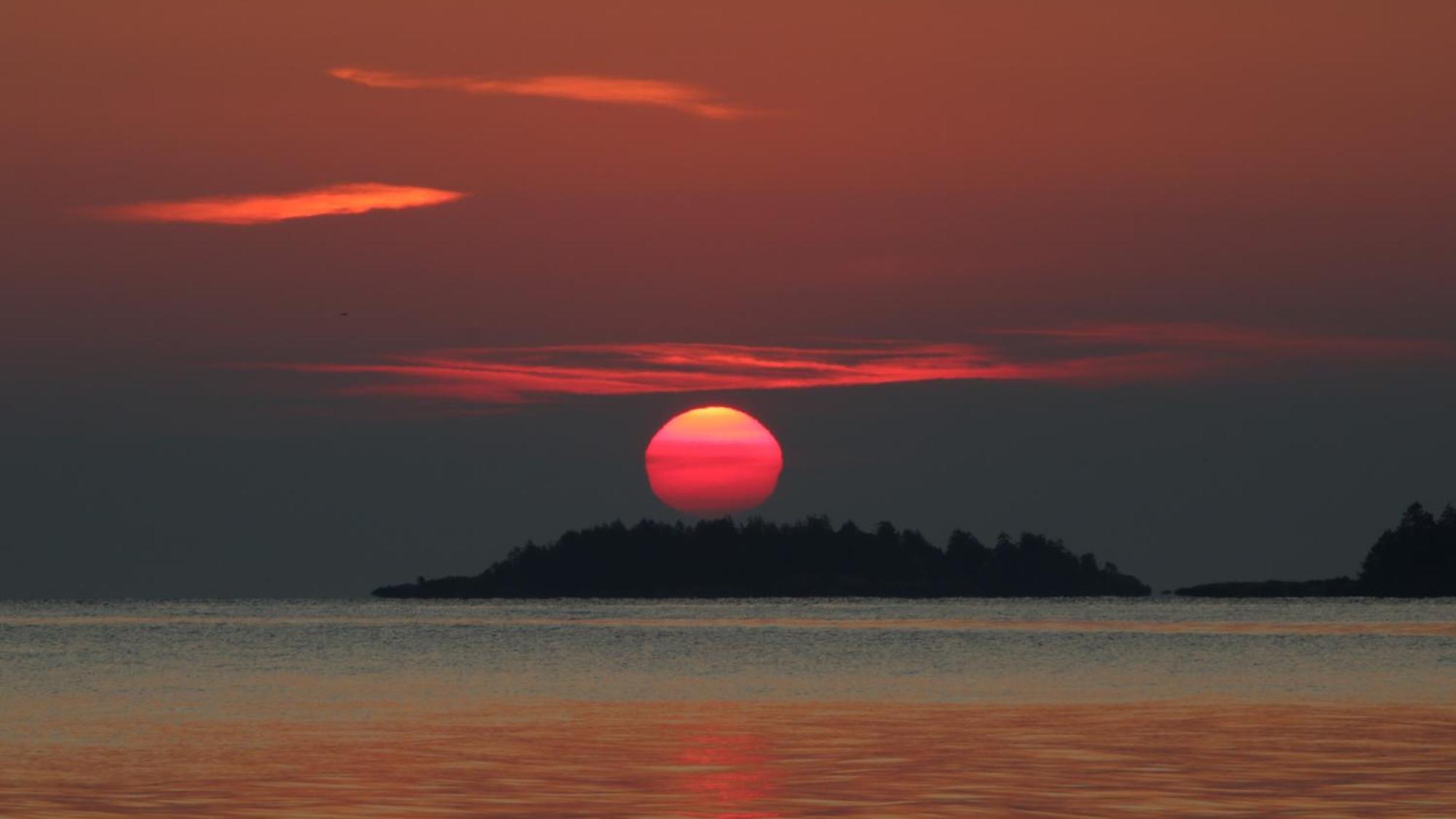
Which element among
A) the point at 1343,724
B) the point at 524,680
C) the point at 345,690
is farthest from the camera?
the point at 524,680

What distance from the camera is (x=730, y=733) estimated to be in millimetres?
43031

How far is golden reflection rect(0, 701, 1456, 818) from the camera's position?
2984cm

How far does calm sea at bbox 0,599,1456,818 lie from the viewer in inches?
1205

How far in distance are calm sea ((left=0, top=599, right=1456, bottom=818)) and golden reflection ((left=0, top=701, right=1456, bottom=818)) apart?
11 cm

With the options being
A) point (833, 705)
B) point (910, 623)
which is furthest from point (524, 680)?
point (910, 623)

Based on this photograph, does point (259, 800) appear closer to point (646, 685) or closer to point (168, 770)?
point (168, 770)

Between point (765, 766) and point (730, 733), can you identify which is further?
point (730, 733)

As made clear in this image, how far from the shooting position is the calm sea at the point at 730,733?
30.6m

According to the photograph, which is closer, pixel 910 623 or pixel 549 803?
pixel 549 803

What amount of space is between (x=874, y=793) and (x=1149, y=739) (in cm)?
1096

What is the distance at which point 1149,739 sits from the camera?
133 feet

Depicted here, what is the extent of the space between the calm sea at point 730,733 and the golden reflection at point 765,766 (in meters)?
0.11

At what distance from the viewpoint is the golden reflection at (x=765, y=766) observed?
97.9ft

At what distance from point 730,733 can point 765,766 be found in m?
7.54
